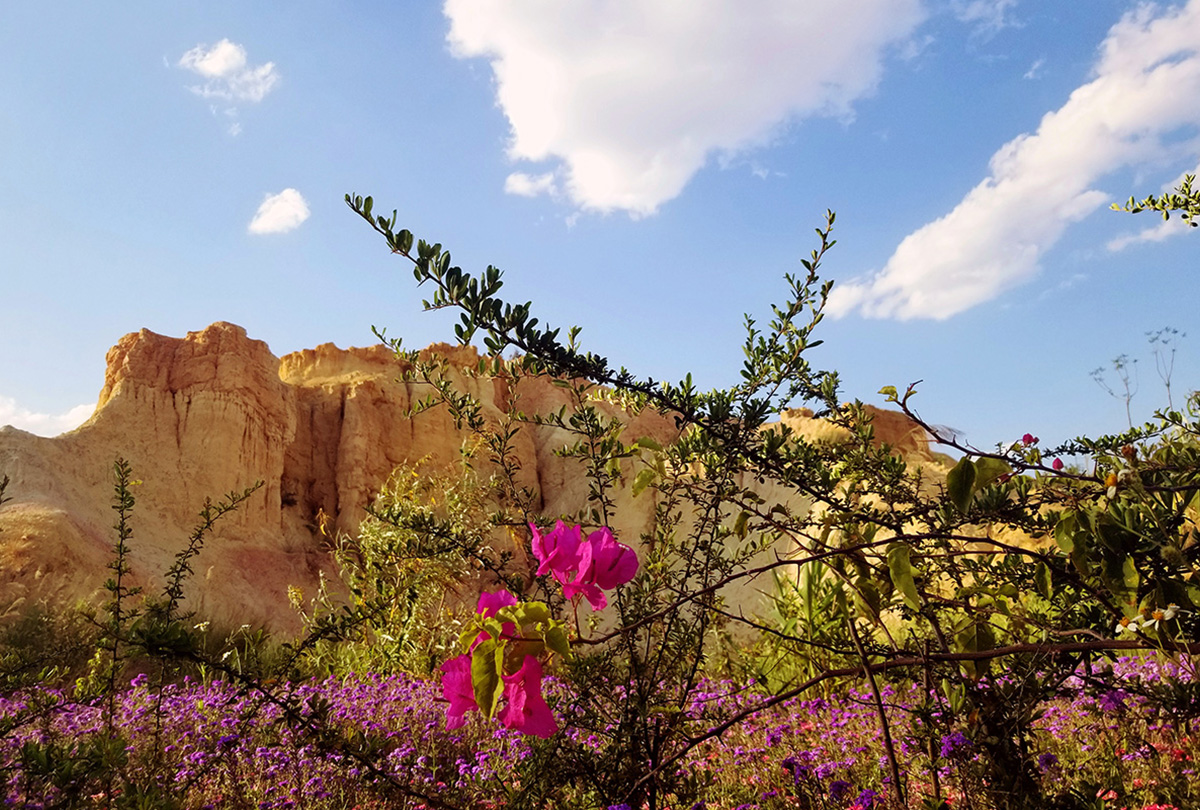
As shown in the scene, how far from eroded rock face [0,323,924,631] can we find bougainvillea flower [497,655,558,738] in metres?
8.81

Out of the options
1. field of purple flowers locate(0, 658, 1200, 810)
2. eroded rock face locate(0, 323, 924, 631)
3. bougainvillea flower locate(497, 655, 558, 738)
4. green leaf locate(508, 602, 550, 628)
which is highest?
eroded rock face locate(0, 323, 924, 631)

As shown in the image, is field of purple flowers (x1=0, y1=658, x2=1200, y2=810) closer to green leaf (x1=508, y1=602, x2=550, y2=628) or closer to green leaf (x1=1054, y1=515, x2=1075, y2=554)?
green leaf (x1=1054, y1=515, x2=1075, y2=554)

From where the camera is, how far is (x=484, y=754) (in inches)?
119

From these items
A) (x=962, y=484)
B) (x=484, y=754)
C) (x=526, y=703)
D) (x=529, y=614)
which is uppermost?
(x=962, y=484)

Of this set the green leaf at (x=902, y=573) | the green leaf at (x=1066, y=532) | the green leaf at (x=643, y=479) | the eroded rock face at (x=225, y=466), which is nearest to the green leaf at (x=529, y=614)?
the green leaf at (x=902, y=573)

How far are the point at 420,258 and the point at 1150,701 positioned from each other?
4.47 ft

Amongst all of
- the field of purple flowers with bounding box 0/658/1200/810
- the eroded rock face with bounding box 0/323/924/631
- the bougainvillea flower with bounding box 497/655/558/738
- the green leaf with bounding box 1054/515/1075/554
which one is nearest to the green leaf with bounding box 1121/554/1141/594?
the green leaf with bounding box 1054/515/1075/554

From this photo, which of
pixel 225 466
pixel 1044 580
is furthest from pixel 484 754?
pixel 225 466

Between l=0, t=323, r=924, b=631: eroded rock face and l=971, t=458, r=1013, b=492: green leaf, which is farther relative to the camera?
l=0, t=323, r=924, b=631: eroded rock face

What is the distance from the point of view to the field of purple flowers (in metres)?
1.86

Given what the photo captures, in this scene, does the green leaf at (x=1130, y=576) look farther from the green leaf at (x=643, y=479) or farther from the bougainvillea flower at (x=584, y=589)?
the green leaf at (x=643, y=479)

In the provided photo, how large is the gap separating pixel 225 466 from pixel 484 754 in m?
11.3

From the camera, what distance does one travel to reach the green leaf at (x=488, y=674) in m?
1.00

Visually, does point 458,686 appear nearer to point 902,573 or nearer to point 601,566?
point 601,566
